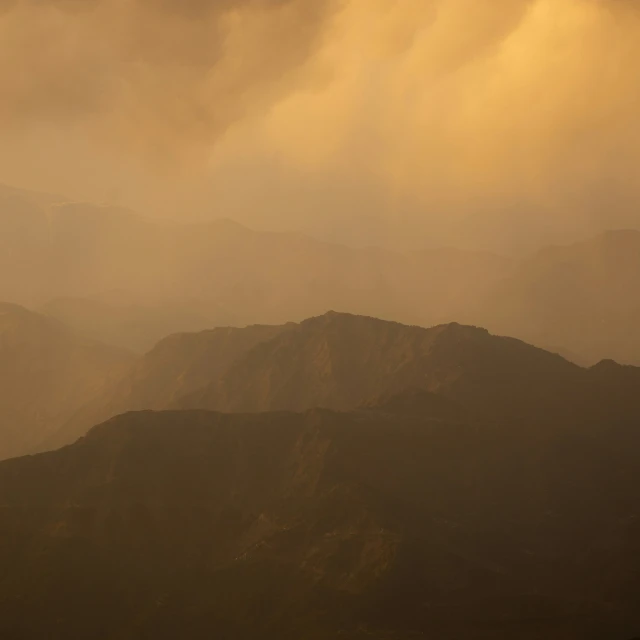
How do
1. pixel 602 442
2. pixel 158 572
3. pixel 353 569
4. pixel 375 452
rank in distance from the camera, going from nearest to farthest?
pixel 353 569
pixel 158 572
pixel 375 452
pixel 602 442

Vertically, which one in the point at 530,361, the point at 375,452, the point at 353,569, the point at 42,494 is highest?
the point at 530,361

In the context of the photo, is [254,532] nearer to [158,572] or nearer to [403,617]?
[158,572]

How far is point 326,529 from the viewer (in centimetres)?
12356

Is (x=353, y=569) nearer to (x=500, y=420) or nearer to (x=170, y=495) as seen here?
(x=170, y=495)

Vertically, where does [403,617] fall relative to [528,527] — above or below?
below

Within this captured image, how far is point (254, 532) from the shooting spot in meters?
130

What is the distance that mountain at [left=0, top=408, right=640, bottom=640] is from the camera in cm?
10781

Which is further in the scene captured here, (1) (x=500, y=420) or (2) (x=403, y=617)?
(1) (x=500, y=420)

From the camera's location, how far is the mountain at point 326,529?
10781 centimetres

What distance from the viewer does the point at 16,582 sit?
383 feet

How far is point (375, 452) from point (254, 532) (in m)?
26.1

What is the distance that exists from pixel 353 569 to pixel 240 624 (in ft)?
55.1

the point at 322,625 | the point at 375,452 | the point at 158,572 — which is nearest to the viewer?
the point at 322,625

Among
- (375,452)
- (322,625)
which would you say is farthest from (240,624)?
(375,452)
